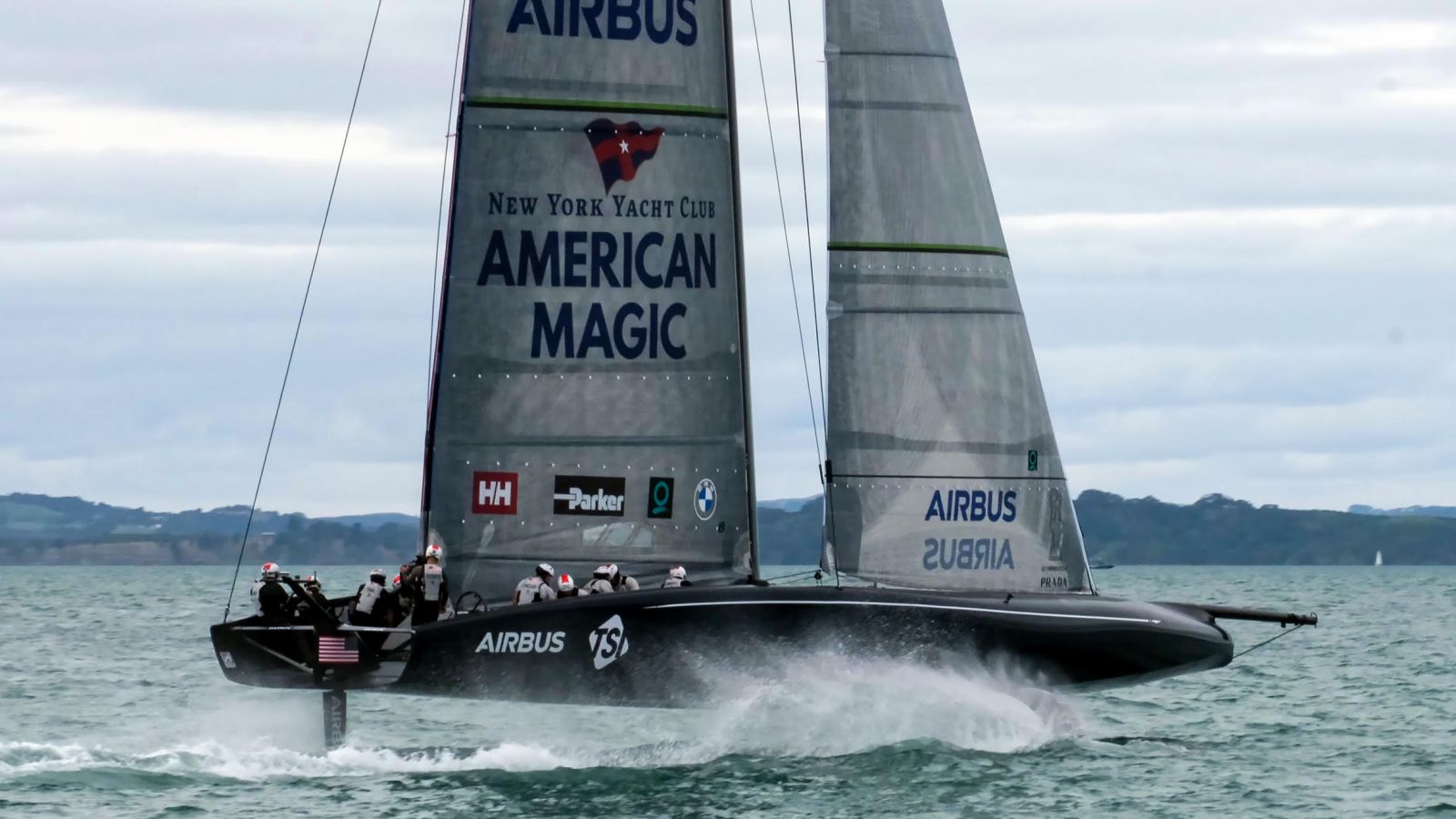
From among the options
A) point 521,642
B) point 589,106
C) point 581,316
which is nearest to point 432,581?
point 521,642

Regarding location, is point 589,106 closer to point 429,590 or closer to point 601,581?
point 601,581

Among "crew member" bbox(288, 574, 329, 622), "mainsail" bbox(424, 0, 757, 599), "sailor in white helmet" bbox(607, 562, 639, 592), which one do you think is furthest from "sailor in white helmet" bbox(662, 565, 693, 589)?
"crew member" bbox(288, 574, 329, 622)

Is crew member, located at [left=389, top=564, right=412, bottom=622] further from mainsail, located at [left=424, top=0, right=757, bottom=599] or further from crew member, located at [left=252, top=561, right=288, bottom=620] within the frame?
crew member, located at [left=252, top=561, right=288, bottom=620]

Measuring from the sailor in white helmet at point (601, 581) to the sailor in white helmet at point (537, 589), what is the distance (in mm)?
351

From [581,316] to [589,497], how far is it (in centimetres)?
170

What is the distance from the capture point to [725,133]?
65.2ft

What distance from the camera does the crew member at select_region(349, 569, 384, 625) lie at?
18.8m

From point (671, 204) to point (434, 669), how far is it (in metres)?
4.95

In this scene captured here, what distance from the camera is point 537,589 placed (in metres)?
18.7

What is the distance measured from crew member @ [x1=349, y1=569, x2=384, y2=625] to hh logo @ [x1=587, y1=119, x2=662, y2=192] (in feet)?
13.9

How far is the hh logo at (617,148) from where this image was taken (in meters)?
19.5

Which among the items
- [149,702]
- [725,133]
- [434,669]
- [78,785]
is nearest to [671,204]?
[725,133]

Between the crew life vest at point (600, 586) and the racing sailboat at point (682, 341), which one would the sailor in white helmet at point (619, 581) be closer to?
the crew life vest at point (600, 586)

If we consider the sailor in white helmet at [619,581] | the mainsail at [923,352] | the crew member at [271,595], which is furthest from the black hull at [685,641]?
the mainsail at [923,352]
